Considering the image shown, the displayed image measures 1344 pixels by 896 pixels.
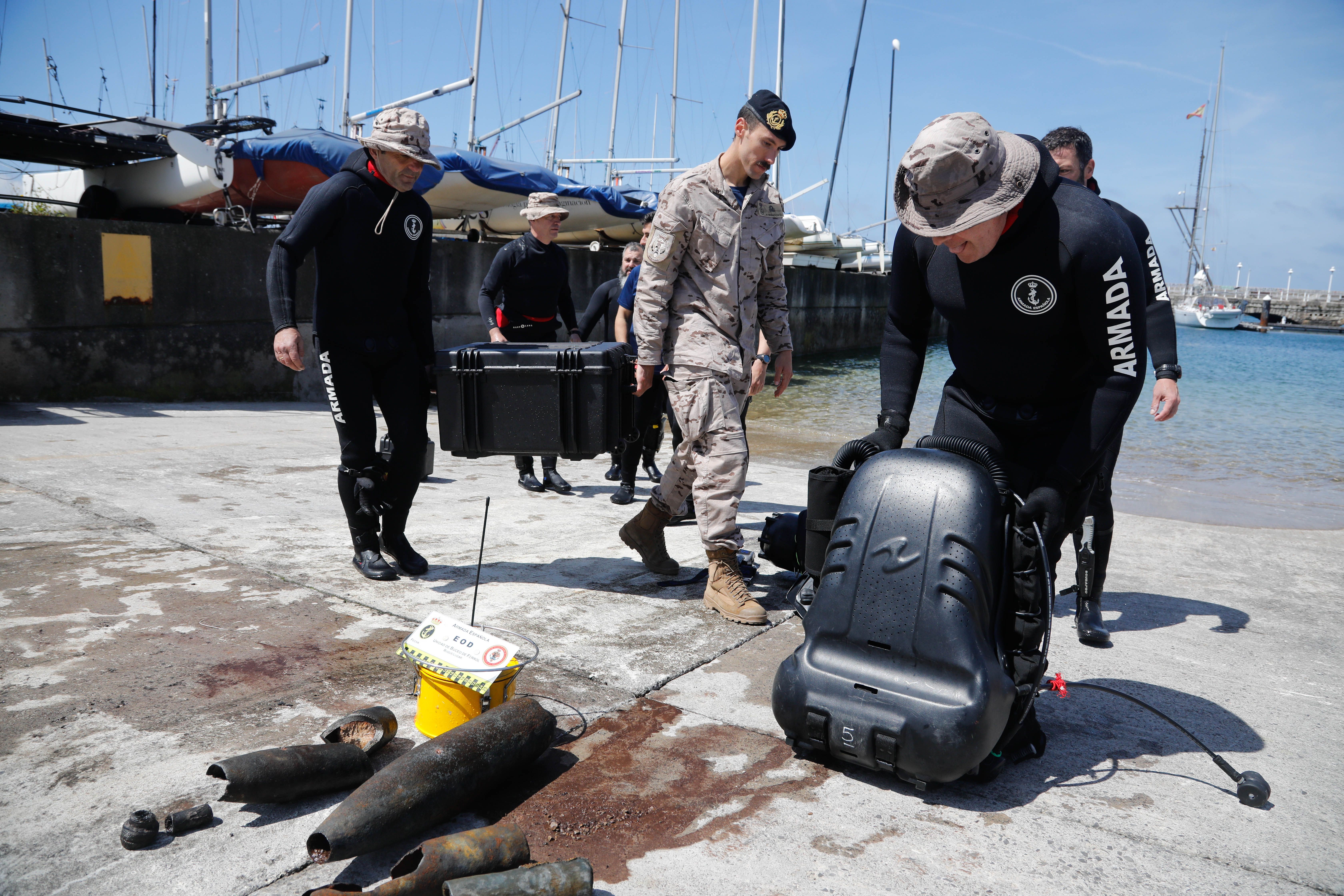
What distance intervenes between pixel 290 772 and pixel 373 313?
7.85 feet

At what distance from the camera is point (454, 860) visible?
1.80m

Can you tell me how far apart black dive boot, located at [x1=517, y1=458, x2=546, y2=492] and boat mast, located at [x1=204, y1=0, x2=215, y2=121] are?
16.6 meters

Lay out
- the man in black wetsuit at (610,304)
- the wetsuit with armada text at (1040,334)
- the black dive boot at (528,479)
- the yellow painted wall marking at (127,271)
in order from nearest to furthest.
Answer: the wetsuit with armada text at (1040,334) < the black dive boot at (528,479) < the man in black wetsuit at (610,304) < the yellow painted wall marking at (127,271)

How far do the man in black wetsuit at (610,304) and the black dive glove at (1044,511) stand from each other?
14.7 feet

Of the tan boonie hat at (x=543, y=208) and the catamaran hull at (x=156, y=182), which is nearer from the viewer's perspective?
the tan boonie hat at (x=543, y=208)

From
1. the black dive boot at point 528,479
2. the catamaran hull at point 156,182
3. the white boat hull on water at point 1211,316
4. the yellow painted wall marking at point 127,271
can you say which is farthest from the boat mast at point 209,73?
the white boat hull on water at point 1211,316

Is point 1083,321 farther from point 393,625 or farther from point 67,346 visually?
point 67,346

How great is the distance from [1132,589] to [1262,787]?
7.87ft

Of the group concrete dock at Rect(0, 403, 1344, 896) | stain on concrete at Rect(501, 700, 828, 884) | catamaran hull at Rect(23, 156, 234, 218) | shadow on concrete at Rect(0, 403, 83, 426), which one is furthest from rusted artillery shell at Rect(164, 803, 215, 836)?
catamaran hull at Rect(23, 156, 234, 218)

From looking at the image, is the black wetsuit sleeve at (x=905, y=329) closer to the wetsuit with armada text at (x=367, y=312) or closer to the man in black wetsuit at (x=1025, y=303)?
the man in black wetsuit at (x=1025, y=303)

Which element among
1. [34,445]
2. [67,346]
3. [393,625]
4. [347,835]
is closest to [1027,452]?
[347,835]

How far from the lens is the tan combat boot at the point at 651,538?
4262 millimetres

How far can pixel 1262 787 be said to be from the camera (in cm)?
234

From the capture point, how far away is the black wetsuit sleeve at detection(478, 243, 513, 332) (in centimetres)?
654
